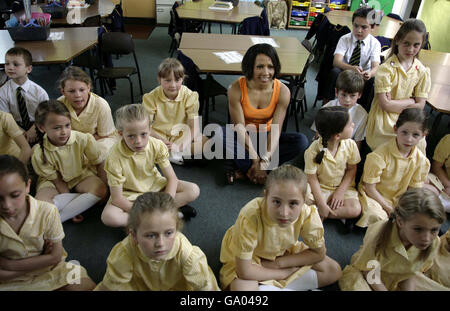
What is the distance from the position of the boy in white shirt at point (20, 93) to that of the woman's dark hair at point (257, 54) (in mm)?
1550

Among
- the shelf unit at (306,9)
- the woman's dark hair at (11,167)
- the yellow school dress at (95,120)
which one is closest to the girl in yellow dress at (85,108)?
the yellow school dress at (95,120)

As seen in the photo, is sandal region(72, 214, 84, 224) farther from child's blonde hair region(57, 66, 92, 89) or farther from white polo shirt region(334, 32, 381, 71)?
white polo shirt region(334, 32, 381, 71)

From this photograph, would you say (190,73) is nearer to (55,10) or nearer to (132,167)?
(132,167)

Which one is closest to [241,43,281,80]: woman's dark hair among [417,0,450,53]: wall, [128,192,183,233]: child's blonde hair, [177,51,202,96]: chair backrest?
[177,51,202,96]: chair backrest

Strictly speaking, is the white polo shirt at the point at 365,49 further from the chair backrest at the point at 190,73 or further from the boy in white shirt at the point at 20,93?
the boy in white shirt at the point at 20,93

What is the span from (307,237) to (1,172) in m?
1.32

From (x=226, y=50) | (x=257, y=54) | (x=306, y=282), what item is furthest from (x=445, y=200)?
(x=226, y=50)

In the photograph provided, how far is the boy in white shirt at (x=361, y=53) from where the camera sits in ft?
9.52

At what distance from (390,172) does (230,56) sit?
5.81ft

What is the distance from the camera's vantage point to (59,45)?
9.98ft

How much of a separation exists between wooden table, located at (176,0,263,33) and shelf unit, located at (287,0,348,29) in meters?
2.19
